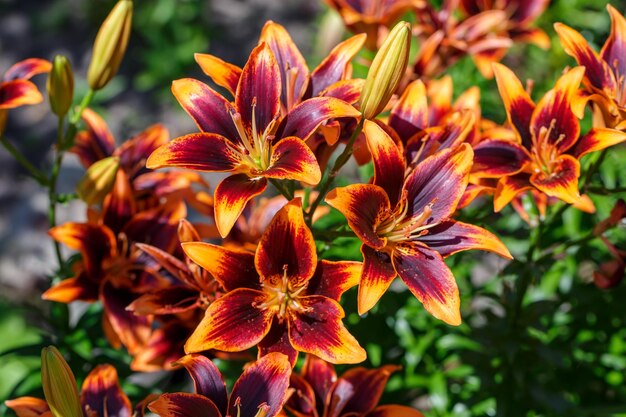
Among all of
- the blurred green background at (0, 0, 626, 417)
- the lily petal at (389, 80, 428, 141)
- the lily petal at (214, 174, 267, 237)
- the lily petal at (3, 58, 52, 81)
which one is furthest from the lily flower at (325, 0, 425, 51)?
the lily petal at (214, 174, 267, 237)

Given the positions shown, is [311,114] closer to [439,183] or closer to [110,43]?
[439,183]

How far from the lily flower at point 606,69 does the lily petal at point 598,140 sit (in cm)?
4

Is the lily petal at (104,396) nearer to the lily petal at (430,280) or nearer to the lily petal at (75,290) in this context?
the lily petal at (75,290)

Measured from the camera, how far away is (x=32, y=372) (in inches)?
73.6

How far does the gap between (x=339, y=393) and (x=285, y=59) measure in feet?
2.26

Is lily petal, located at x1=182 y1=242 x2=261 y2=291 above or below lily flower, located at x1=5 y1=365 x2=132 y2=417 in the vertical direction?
above

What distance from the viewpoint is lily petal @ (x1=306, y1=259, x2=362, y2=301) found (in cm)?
134

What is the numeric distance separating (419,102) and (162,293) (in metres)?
0.66

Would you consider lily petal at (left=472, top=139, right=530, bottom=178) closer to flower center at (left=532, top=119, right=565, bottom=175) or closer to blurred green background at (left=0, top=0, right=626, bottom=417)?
flower center at (left=532, top=119, right=565, bottom=175)

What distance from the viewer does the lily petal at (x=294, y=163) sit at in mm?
1269

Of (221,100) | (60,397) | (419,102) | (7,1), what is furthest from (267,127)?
(7,1)

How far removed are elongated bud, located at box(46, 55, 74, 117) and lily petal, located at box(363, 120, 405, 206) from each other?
731 mm

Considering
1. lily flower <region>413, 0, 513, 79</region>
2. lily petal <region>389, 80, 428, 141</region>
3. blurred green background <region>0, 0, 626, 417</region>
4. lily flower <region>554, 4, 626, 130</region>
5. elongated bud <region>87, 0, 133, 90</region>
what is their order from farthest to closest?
lily flower <region>413, 0, 513, 79</region> → blurred green background <region>0, 0, 626, 417</region> → elongated bud <region>87, 0, 133, 90</region> → lily petal <region>389, 80, 428, 141</region> → lily flower <region>554, 4, 626, 130</region>

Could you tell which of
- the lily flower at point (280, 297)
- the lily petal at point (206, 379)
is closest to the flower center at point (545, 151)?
the lily flower at point (280, 297)
